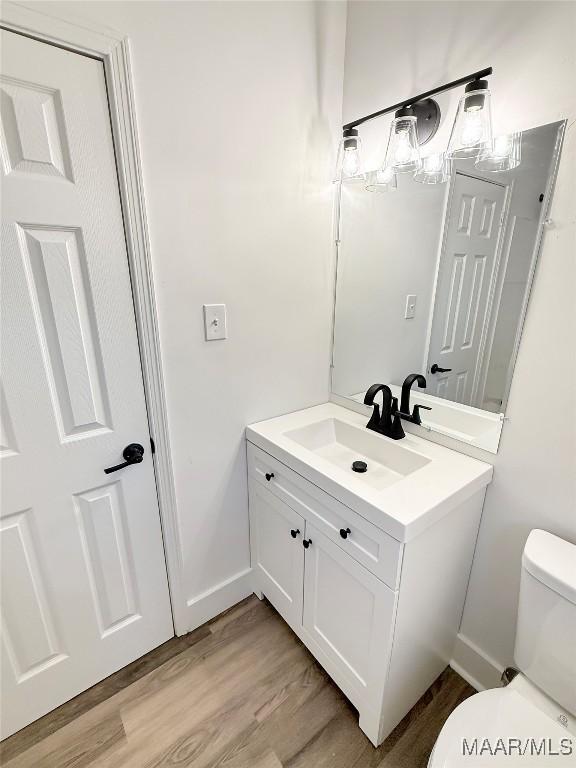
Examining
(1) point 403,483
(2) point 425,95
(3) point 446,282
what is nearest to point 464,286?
(3) point 446,282

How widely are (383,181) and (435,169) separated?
20 centimetres

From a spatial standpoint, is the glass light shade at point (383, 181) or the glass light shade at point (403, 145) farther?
the glass light shade at point (383, 181)

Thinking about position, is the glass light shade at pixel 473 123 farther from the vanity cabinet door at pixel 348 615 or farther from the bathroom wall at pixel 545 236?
the vanity cabinet door at pixel 348 615

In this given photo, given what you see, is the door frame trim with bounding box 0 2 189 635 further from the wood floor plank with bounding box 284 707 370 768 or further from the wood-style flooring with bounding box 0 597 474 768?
the wood floor plank with bounding box 284 707 370 768

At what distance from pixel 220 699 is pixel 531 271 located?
1.79m

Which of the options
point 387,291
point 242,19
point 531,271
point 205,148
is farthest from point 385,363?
point 242,19

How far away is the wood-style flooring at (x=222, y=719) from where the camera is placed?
3.79ft

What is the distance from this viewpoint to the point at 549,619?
94cm

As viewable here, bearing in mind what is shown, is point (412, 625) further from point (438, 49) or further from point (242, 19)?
point (242, 19)

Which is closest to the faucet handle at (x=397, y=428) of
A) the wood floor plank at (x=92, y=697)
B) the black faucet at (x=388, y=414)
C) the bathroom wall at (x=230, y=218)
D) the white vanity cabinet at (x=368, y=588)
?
the black faucet at (x=388, y=414)

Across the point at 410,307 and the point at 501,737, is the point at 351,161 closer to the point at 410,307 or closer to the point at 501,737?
the point at 410,307

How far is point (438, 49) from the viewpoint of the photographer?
44.1 inches

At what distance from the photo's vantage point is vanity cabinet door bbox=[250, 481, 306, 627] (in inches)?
53.4

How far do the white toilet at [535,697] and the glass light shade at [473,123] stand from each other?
117 centimetres
